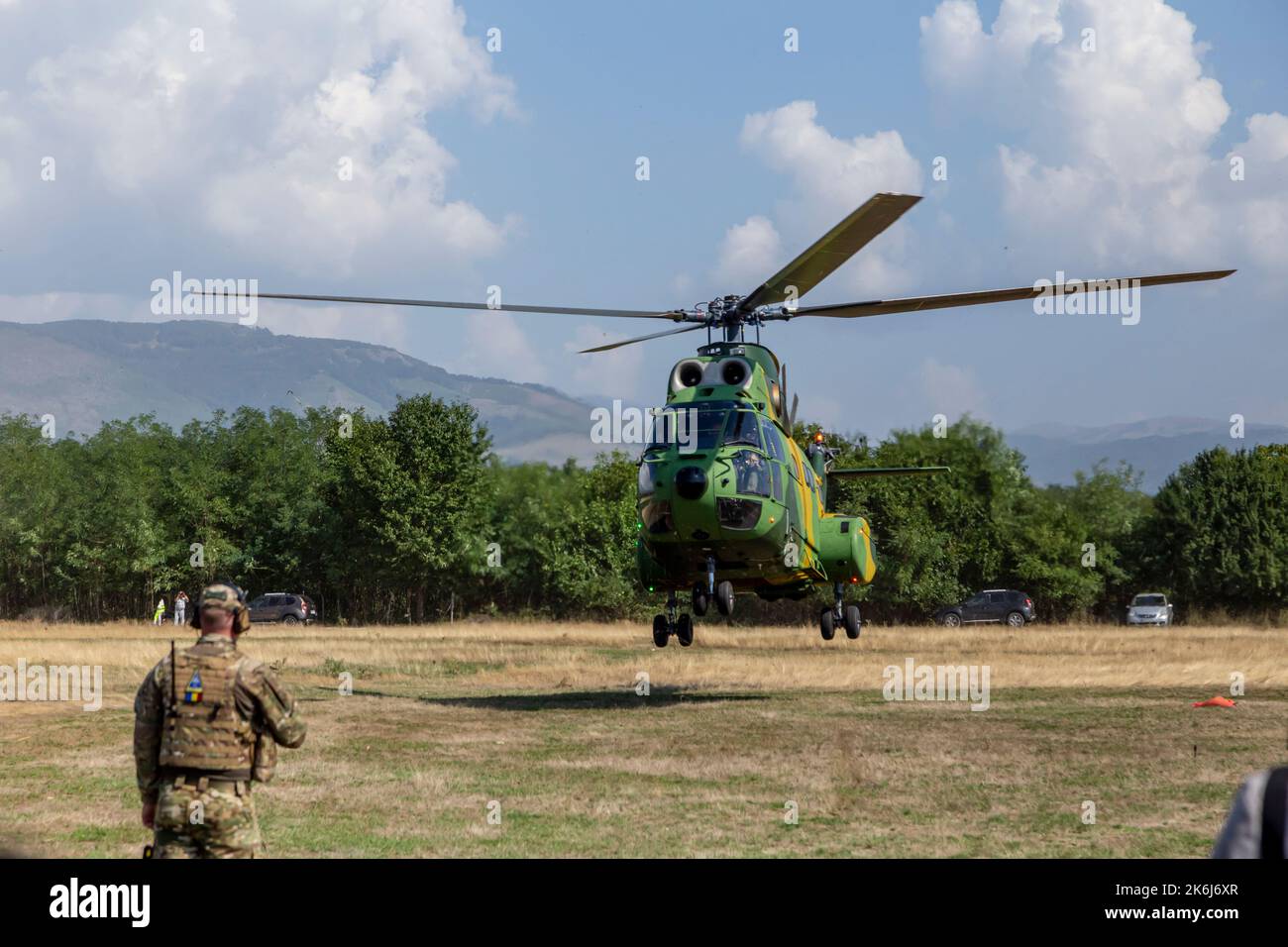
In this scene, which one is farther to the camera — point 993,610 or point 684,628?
point 993,610

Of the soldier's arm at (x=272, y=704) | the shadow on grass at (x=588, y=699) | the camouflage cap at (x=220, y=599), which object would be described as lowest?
the shadow on grass at (x=588, y=699)

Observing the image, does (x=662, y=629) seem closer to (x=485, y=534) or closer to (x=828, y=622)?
(x=828, y=622)

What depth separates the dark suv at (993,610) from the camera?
62.5 m

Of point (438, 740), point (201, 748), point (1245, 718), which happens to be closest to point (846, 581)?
point (1245, 718)

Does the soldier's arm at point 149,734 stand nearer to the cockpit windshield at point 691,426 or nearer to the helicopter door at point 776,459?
the cockpit windshield at point 691,426

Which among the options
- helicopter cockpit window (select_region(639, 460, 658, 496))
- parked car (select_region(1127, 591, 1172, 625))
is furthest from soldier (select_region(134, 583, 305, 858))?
parked car (select_region(1127, 591, 1172, 625))

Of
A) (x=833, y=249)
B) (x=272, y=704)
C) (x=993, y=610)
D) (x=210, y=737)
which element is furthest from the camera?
(x=993, y=610)

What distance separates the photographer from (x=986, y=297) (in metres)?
19.2

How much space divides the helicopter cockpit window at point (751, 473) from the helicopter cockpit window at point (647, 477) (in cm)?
132

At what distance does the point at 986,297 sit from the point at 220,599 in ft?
46.0

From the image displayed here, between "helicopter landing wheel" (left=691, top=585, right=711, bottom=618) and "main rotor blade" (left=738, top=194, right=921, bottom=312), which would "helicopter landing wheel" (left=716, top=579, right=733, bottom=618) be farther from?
"main rotor blade" (left=738, top=194, right=921, bottom=312)

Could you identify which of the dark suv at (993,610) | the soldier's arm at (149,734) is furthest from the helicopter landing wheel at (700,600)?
the dark suv at (993,610)

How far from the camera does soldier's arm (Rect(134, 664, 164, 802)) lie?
7.69 meters

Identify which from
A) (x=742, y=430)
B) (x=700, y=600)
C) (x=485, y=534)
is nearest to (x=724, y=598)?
(x=700, y=600)
